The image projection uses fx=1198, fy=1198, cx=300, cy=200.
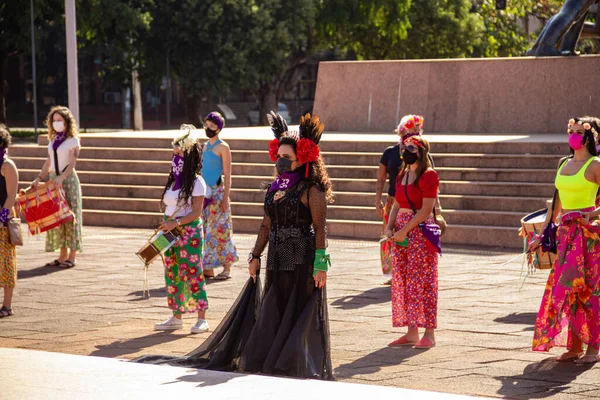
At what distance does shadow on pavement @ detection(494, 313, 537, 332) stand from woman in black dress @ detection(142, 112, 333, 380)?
8.72ft

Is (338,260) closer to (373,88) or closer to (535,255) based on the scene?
(535,255)

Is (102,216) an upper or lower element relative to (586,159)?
lower

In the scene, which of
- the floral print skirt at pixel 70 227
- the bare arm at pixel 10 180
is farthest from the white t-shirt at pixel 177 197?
the floral print skirt at pixel 70 227

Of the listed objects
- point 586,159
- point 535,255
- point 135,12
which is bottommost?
point 535,255

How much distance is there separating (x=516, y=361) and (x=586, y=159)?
60.5 inches

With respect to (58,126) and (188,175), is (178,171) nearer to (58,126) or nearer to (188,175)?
(188,175)

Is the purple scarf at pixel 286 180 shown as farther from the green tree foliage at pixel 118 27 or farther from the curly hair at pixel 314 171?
the green tree foliage at pixel 118 27

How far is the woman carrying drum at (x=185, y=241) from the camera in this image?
1003cm

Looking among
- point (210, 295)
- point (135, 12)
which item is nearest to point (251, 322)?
point (210, 295)

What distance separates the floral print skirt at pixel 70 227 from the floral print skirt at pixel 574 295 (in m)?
6.96

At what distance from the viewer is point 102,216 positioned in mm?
18734

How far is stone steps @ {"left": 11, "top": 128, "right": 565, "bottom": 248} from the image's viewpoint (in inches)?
645

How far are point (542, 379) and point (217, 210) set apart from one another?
5.66 meters

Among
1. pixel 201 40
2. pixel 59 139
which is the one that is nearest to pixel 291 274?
pixel 59 139
